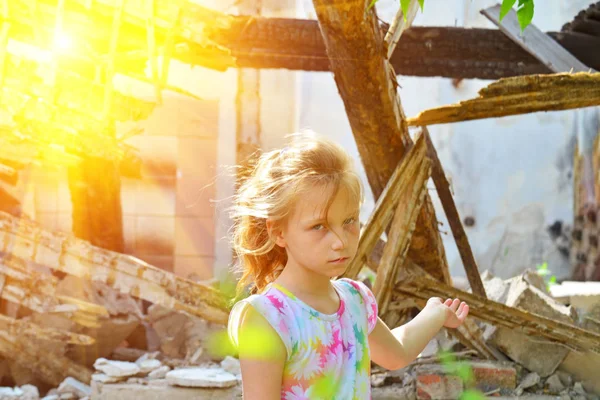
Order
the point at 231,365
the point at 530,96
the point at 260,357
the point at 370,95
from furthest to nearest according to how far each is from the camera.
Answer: the point at 231,365, the point at 370,95, the point at 530,96, the point at 260,357

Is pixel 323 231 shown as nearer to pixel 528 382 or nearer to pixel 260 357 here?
pixel 260 357

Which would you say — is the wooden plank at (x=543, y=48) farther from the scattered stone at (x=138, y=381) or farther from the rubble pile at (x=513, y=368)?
the scattered stone at (x=138, y=381)

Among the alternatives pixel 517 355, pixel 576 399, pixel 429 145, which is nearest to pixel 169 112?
pixel 429 145

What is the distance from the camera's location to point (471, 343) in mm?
4812

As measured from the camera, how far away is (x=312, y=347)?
5.68 ft

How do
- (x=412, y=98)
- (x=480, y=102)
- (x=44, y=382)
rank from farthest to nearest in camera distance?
1. (x=412, y=98)
2. (x=44, y=382)
3. (x=480, y=102)

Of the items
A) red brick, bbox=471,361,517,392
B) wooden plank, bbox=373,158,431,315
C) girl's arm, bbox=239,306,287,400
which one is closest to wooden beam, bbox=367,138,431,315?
wooden plank, bbox=373,158,431,315

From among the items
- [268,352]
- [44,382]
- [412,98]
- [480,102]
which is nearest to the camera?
[268,352]

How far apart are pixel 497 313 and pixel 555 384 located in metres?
0.89

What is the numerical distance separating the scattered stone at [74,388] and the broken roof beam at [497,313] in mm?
2441

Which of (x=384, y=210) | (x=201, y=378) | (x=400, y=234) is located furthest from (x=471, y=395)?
(x=201, y=378)

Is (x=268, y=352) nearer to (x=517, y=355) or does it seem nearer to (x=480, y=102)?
(x=480, y=102)

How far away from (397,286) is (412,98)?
14.3 feet

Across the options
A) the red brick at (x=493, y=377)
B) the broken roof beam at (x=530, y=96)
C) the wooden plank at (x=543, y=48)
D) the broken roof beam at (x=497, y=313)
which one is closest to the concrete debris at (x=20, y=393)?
the broken roof beam at (x=497, y=313)
